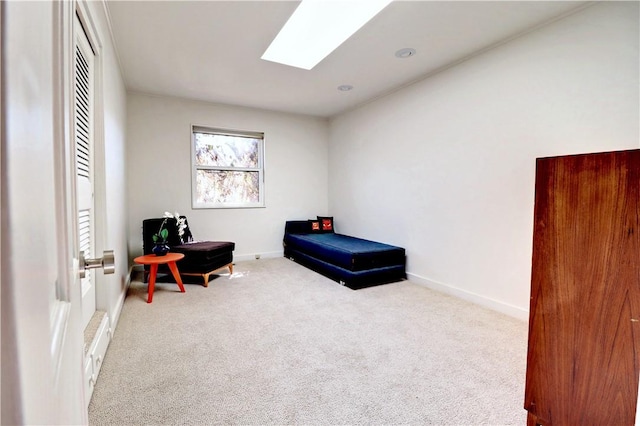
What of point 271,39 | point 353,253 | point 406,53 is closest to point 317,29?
point 271,39

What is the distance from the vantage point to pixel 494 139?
2.97 metres

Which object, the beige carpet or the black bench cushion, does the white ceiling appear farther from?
the beige carpet

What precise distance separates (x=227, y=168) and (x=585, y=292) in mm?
4738

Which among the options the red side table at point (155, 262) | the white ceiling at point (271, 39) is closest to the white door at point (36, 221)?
the white ceiling at point (271, 39)

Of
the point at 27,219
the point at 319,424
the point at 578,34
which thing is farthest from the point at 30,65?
the point at 578,34

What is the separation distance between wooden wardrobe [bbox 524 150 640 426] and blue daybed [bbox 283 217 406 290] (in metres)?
2.32

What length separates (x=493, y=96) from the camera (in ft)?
9.76

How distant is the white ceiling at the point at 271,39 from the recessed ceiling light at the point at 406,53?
2.4 inches

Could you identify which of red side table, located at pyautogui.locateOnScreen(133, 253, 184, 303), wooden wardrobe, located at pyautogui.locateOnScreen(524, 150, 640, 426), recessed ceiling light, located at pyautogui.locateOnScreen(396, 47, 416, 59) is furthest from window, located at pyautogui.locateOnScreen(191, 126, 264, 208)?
wooden wardrobe, located at pyautogui.locateOnScreen(524, 150, 640, 426)

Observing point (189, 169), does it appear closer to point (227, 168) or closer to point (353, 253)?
point (227, 168)

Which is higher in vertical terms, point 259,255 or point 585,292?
point 585,292

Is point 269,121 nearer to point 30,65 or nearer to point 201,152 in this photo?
point 201,152

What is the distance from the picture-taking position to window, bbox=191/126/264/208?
4848 millimetres

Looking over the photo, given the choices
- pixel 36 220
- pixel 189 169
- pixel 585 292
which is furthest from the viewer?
pixel 189 169
